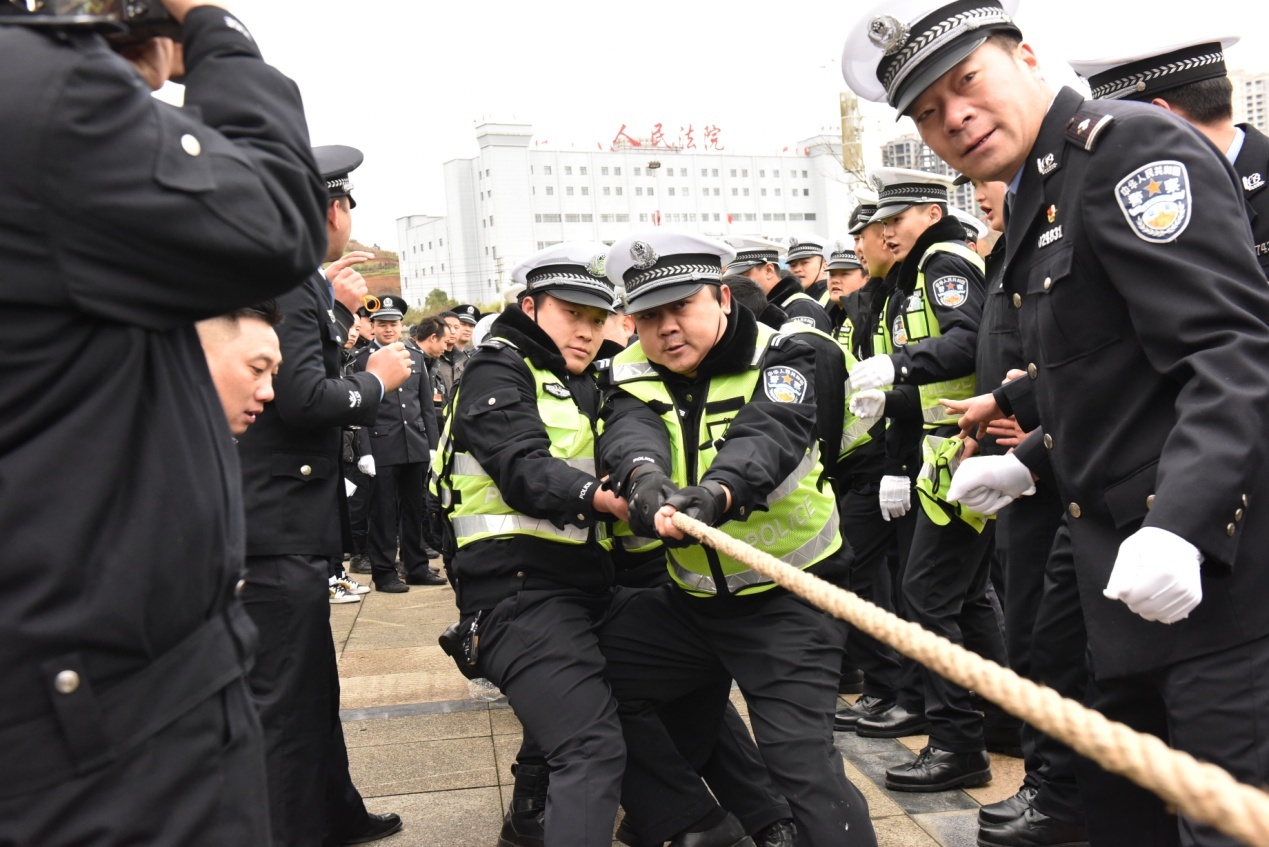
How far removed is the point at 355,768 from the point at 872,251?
362 centimetres

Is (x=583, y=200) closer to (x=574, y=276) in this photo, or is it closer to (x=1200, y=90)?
(x=574, y=276)

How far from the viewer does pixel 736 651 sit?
355 cm

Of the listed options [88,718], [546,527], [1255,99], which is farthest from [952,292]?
[1255,99]

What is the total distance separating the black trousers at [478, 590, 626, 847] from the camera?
10.9ft

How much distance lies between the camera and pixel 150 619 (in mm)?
1585

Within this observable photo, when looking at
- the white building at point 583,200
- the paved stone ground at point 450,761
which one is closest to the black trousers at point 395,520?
the paved stone ground at point 450,761

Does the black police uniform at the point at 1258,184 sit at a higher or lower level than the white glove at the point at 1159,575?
higher

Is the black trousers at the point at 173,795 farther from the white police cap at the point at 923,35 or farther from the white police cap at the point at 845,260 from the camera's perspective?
the white police cap at the point at 845,260

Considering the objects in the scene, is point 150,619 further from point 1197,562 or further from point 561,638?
point 561,638

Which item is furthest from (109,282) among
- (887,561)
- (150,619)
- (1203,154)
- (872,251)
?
(887,561)

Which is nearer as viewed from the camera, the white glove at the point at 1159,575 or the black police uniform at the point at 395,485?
the white glove at the point at 1159,575

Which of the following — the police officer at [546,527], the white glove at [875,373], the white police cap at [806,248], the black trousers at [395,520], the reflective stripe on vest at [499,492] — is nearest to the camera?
the police officer at [546,527]

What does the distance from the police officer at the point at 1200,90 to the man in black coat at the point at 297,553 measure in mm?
2627

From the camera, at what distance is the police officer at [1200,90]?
10.8ft
